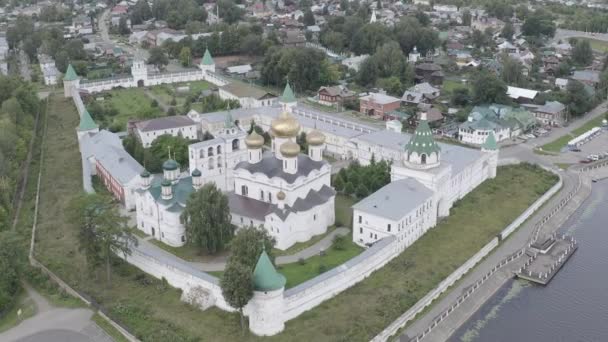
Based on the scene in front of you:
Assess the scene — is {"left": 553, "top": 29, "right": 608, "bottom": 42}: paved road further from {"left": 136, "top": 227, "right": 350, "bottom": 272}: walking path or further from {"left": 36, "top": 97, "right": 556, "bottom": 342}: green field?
{"left": 136, "top": 227, "right": 350, "bottom": 272}: walking path

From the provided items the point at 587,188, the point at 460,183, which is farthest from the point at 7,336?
the point at 587,188

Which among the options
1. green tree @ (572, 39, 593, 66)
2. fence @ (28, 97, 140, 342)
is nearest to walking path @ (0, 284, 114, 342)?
fence @ (28, 97, 140, 342)

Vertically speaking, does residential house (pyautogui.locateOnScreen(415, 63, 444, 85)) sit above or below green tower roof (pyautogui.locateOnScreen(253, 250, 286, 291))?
above

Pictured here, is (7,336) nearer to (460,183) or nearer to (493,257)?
(493,257)

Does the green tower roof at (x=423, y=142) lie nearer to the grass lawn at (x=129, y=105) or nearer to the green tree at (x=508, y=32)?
the grass lawn at (x=129, y=105)

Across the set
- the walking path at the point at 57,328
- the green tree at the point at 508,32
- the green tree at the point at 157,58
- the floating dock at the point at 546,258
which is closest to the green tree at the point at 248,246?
the walking path at the point at 57,328

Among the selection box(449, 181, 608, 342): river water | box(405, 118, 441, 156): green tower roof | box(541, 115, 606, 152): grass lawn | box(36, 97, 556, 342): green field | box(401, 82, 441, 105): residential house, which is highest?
box(405, 118, 441, 156): green tower roof
